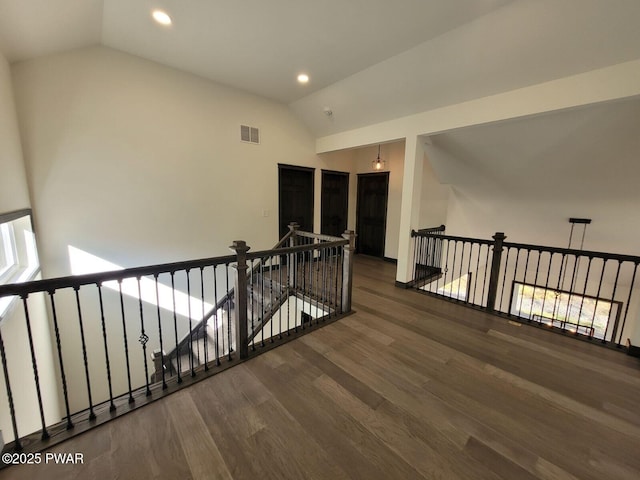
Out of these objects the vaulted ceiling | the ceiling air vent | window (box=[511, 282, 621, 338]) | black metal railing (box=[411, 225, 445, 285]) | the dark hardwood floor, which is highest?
the vaulted ceiling

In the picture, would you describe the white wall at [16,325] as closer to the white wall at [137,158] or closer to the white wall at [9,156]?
the white wall at [9,156]

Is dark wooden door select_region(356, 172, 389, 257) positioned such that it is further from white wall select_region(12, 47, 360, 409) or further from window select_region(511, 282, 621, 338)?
window select_region(511, 282, 621, 338)

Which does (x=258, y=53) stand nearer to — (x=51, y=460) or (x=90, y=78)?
(x=90, y=78)

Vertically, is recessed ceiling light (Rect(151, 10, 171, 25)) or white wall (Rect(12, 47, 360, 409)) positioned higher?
recessed ceiling light (Rect(151, 10, 171, 25))

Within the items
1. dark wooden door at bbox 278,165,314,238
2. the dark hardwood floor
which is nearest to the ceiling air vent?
dark wooden door at bbox 278,165,314,238

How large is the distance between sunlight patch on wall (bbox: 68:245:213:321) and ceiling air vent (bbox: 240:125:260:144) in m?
2.74

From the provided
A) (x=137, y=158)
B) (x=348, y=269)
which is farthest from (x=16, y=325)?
(x=348, y=269)

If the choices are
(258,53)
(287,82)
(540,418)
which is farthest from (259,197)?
(540,418)

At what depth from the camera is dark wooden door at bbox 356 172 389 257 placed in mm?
6203

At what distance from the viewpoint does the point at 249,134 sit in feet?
14.9

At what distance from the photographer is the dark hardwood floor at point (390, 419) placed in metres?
1.42

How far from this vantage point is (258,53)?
10.5 feet

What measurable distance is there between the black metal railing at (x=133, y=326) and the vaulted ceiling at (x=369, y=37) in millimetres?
2242

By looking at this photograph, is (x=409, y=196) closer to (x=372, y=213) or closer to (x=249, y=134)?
(x=372, y=213)
